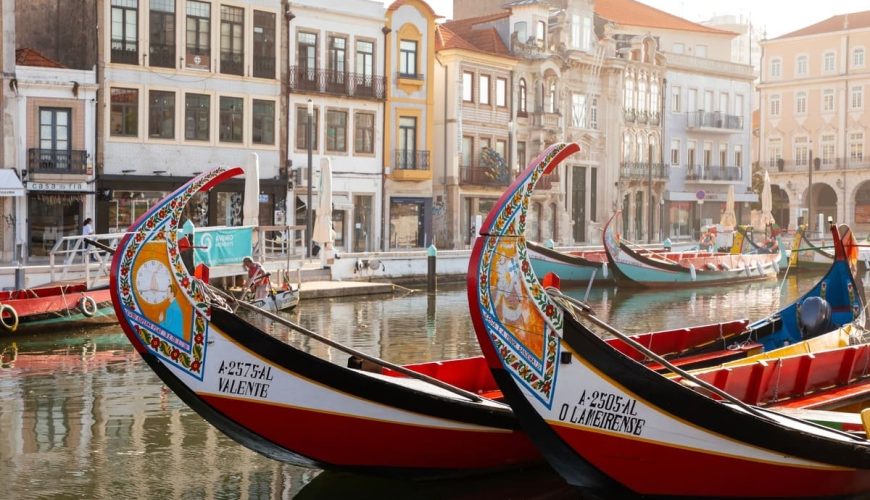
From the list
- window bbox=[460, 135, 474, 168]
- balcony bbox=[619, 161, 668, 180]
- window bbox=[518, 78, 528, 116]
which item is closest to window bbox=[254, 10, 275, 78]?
window bbox=[460, 135, 474, 168]

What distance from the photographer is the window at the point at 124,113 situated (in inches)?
1348

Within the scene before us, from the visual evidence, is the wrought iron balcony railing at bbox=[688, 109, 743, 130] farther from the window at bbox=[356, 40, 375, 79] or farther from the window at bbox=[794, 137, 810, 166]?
the window at bbox=[356, 40, 375, 79]

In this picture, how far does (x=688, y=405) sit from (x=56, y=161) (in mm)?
27518

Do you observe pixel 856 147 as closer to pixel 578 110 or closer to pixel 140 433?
pixel 578 110

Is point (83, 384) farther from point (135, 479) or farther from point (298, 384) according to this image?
point (298, 384)

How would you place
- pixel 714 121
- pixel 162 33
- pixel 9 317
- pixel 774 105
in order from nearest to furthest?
pixel 9 317 < pixel 162 33 < pixel 714 121 < pixel 774 105

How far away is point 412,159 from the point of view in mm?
42125

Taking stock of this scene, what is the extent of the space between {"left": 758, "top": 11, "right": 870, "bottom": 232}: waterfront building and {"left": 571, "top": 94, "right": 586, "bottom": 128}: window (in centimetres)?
1865

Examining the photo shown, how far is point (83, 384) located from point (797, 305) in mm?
10038

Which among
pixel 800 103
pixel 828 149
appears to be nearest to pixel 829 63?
pixel 800 103

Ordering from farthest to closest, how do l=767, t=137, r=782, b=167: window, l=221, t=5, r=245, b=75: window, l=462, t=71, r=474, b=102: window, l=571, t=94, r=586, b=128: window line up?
l=767, t=137, r=782, b=167: window
l=571, t=94, r=586, b=128: window
l=462, t=71, r=474, b=102: window
l=221, t=5, r=245, b=75: window

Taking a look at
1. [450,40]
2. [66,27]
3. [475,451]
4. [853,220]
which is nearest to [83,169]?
[66,27]

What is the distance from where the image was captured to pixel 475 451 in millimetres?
10297

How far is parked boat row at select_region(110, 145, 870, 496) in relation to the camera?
8.98 meters
